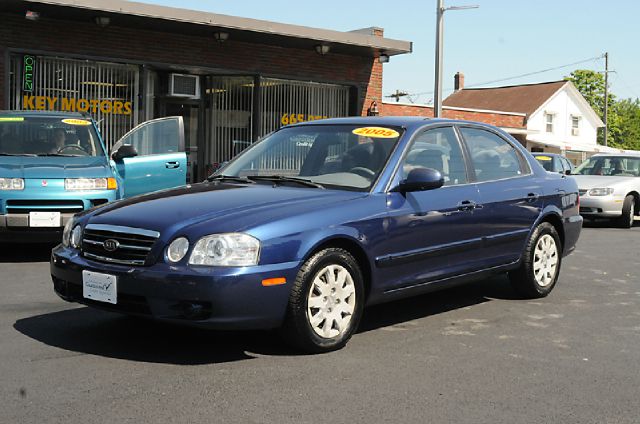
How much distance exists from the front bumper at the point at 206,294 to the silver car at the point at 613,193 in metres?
11.6

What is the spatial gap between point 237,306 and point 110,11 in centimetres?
1119

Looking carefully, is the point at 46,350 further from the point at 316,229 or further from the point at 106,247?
the point at 316,229

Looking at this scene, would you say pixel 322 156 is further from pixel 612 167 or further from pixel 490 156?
pixel 612 167

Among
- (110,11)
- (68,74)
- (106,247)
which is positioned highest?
(110,11)

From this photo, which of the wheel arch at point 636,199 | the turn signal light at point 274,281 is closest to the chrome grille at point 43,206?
the turn signal light at point 274,281

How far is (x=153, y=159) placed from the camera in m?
10.1

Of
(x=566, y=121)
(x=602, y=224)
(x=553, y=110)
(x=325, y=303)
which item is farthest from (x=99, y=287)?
(x=566, y=121)

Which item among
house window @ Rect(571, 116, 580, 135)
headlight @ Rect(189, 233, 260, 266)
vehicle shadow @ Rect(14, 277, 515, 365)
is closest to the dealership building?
vehicle shadow @ Rect(14, 277, 515, 365)

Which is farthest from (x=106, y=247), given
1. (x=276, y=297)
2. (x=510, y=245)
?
(x=510, y=245)

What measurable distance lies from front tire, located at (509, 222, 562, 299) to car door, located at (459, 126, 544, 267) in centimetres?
14

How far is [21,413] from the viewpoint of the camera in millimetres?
3635

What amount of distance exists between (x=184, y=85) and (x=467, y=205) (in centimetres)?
1196

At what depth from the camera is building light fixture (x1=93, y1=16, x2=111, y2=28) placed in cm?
1476

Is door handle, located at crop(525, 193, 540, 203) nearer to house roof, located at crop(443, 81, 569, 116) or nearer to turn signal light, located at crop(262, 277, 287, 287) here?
turn signal light, located at crop(262, 277, 287, 287)
